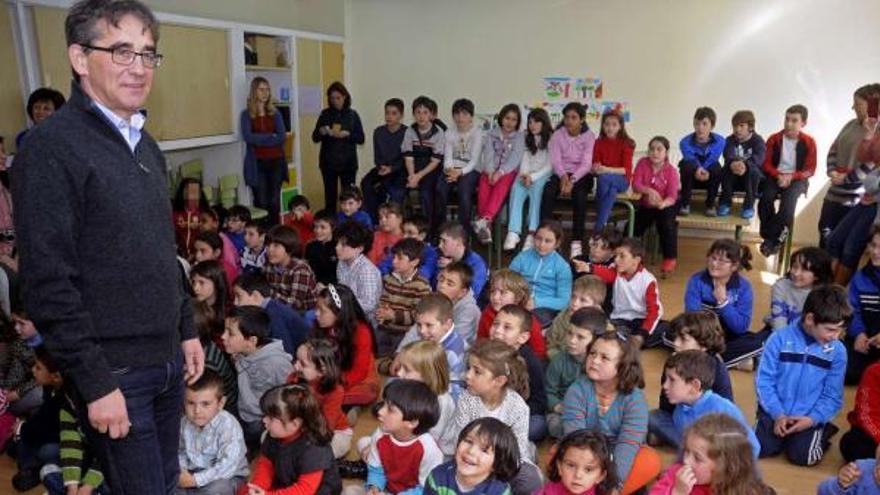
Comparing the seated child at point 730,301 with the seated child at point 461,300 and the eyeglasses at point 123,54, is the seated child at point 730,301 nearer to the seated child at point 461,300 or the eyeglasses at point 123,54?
the seated child at point 461,300

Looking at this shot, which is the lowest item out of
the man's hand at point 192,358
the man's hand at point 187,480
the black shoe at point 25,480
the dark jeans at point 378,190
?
the black shoe at point 25,480

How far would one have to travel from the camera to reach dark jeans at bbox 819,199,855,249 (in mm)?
4598

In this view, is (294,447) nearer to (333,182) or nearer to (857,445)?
(857,445)

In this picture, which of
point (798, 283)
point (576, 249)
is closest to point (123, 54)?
point (798, 283)

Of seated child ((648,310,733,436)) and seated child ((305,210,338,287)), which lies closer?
seated child ((648,310,733,436))

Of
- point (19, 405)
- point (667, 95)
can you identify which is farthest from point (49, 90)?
point (667, 95)

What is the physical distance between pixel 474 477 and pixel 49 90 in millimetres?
3206

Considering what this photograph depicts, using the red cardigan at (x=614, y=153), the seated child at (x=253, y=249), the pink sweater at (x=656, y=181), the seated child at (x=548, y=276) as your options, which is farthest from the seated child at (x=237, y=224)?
the pink sweater at (x=656, y=181)

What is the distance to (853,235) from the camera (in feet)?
13.5

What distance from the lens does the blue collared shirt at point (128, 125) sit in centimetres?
126

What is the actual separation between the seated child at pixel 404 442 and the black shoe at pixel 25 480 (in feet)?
4.29

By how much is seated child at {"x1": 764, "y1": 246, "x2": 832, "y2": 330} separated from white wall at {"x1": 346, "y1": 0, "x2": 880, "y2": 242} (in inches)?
110

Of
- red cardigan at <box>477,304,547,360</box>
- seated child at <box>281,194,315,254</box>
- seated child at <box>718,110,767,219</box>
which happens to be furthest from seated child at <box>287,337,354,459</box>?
seated child at <box>718,110,767,219</box>

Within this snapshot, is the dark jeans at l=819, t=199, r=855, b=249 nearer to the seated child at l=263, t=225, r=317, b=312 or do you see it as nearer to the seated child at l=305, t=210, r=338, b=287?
the seated child at l=305, t=210, r=338, b=287
